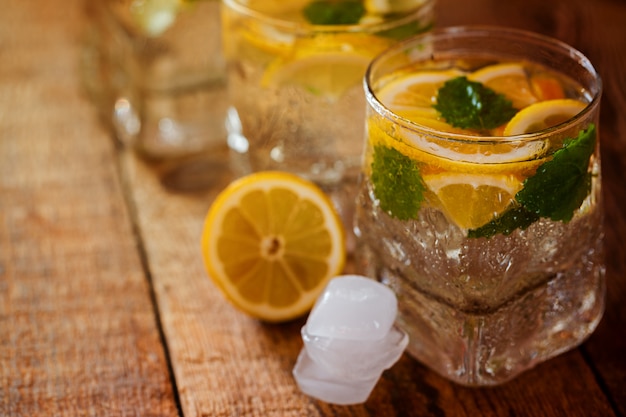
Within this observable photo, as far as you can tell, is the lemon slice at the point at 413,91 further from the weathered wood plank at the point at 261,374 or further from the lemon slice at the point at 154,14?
the lemon slice at the point at 154,14

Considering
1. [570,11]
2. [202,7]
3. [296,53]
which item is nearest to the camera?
[296,53]

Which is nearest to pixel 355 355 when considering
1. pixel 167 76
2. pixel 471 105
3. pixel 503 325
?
pixel 503 325

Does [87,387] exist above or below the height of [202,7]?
below

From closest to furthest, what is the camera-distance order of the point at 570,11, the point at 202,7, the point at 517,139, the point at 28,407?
the point at 517,139
the point at 28,407
the point at 202,7
the point at 570,11

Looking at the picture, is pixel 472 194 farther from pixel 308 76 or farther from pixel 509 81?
pixel 308 76

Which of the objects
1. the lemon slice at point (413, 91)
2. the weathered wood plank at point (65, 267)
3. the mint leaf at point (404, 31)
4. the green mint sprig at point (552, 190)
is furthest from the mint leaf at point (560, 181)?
the weathered wood plank at point (65, 267)

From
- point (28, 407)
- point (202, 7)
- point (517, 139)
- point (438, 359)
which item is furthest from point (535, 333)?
point (202, 7)

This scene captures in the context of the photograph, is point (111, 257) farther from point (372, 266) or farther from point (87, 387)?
point (372, 266)
